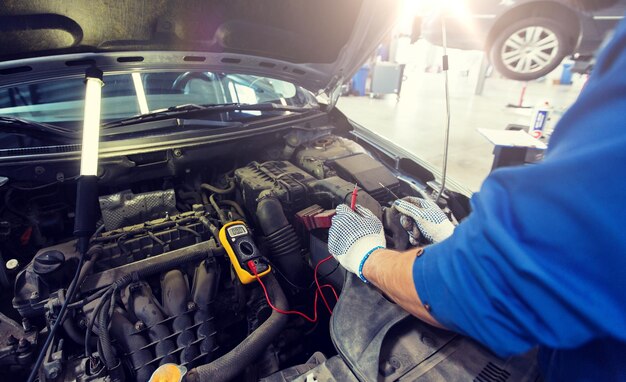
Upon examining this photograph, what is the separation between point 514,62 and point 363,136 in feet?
7.23

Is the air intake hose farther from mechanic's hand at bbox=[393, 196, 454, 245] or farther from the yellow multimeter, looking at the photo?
mechanic's hand at bbox=[393, 196, 454, 245]

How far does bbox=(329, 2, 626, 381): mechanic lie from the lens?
463 mm

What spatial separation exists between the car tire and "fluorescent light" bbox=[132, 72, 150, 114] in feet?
10.4

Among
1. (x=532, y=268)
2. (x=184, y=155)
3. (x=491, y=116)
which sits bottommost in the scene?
(x=491, y=116)

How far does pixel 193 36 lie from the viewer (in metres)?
1.37

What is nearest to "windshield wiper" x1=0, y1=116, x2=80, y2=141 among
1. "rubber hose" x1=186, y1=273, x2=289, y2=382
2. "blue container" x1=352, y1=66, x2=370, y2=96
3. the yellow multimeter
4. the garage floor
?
the yellow multimeter

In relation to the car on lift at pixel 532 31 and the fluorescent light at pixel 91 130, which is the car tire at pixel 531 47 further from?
the fluorescent light at pixel 91 130

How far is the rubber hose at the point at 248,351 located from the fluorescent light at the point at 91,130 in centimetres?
66

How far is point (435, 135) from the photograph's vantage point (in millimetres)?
5559

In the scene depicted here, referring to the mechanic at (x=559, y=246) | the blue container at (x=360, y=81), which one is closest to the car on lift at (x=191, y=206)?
the mechanic at (x=559, y=246)

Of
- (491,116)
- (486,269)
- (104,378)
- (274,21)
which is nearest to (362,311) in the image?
(486,269)

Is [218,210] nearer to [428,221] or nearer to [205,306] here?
[205,306]

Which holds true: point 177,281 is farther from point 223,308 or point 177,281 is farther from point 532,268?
point 532,268

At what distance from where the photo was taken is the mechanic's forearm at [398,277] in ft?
2.46
